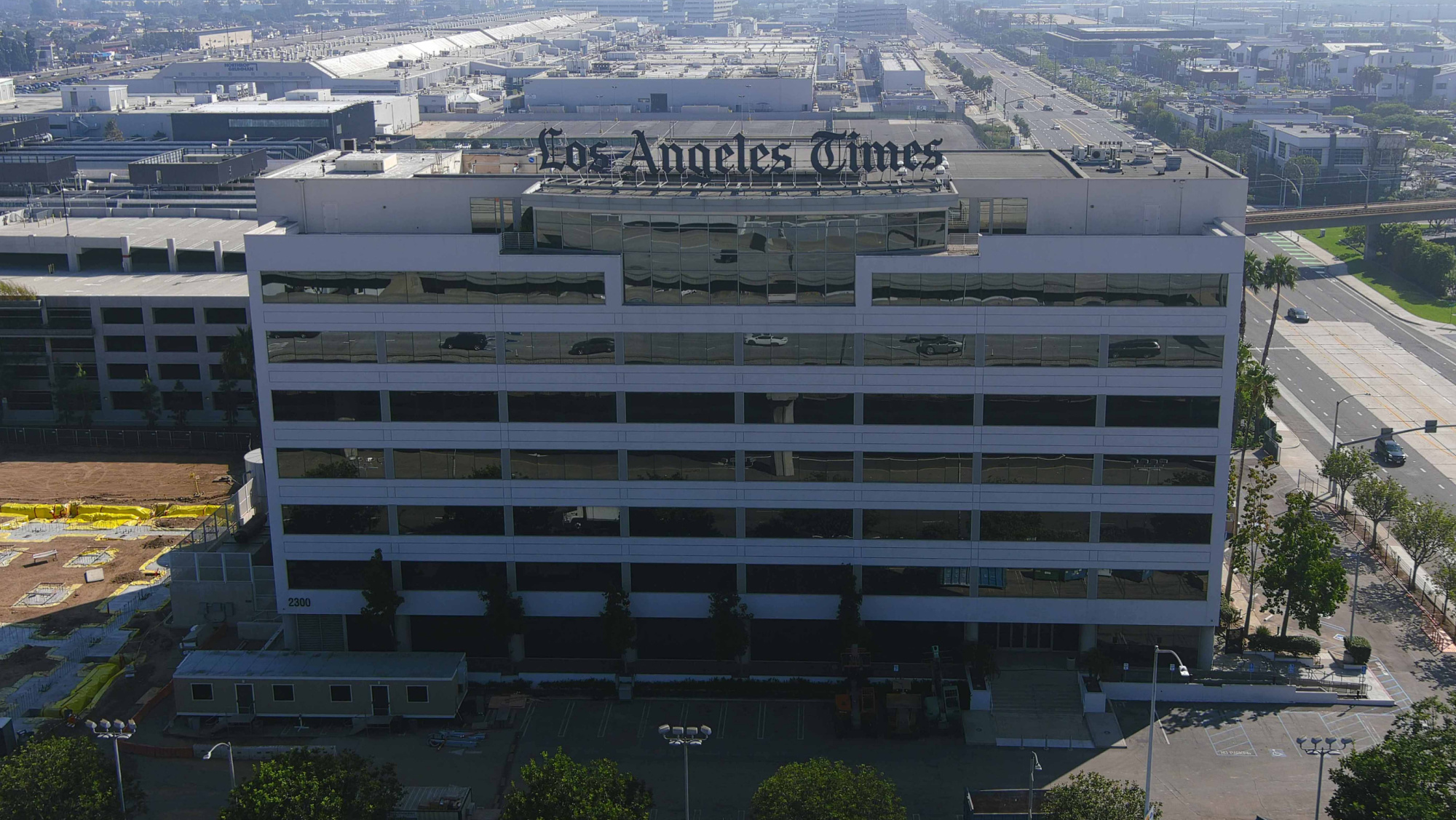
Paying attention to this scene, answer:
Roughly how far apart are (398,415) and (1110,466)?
38612mm

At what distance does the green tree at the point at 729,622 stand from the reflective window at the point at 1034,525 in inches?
551

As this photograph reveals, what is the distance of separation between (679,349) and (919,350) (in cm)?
1275

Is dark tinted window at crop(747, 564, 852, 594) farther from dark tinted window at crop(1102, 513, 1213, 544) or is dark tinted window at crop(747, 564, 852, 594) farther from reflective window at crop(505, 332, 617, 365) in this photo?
dark tinted window at crop(1102, 513, 1213, 544)

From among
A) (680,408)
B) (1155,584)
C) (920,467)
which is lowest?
(1155,584)

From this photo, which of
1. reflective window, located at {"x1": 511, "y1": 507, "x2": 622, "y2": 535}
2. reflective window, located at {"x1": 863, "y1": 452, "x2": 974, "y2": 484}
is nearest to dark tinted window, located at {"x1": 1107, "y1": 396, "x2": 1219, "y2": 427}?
reflective window, located at {"x1": 863, "y1": 452, "x2": 974, "y2": 484}

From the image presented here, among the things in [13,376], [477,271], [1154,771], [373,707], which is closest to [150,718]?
[373,707]

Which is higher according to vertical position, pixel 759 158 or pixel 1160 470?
pixel 759 158

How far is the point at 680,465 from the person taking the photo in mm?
73500

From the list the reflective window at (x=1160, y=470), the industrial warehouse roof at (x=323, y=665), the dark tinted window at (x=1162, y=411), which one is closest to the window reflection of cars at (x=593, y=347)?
the industrial warehouse roof at (x=323, y=665)

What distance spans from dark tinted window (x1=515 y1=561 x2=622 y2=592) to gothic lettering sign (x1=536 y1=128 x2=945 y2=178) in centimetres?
2241

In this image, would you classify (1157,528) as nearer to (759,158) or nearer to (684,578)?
(684,578)

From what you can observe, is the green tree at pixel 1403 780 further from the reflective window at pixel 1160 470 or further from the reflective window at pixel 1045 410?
the reflective window at pixel 1045 410

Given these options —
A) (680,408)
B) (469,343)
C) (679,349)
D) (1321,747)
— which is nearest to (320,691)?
(469,343)

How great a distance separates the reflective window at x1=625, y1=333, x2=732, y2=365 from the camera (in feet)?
235
